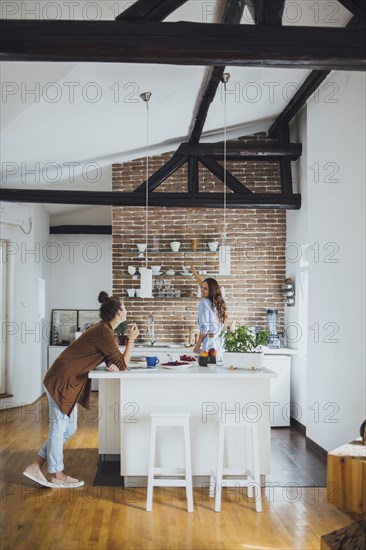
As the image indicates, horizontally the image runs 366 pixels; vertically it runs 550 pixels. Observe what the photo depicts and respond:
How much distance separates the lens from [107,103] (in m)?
5.82

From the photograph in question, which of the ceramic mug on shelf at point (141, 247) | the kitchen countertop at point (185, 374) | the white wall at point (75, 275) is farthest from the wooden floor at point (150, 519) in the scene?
the white wall at point (75, 275)

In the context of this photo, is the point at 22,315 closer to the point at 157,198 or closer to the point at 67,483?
the point at 157,198

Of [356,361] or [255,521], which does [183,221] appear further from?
[255,521]

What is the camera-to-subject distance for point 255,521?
4.24 meters

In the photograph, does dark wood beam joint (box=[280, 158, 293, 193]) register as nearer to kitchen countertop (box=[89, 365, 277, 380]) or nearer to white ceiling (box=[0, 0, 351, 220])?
white ceiling (box=[0, 0, 351, 220])

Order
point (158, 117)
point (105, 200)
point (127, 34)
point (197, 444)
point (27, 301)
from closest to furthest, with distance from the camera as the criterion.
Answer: point (127, 34), point (197, 444), point (158, 117), point (105, 200), point (27, 301)

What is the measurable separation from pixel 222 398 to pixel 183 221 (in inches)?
152

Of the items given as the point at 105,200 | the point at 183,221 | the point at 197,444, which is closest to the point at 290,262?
the point at 183,221

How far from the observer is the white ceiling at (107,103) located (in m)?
4.81

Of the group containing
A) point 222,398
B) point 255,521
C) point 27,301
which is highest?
point 27,301

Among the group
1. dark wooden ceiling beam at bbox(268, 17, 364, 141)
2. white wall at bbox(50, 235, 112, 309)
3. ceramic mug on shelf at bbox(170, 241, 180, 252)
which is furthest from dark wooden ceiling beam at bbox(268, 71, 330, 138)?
white wall at bbox(50, 235, 112, 309)

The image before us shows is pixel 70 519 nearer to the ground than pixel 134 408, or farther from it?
nearer to the ground

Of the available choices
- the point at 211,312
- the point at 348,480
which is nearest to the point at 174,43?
the point at 348,480

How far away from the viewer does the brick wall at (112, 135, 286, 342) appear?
27.4 feet
